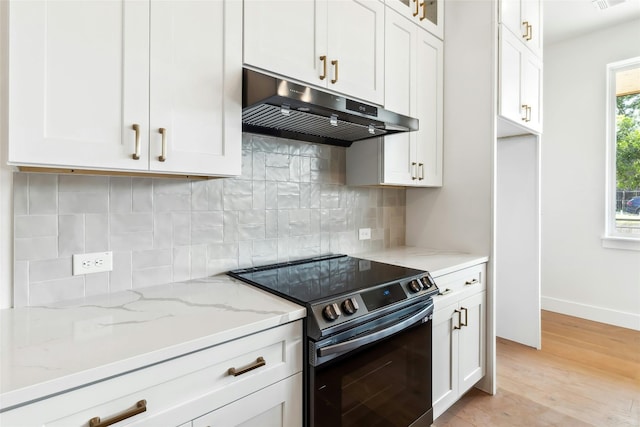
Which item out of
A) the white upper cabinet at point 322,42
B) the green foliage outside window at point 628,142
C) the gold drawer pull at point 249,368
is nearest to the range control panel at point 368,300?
the gold drawer pull at point 249,368

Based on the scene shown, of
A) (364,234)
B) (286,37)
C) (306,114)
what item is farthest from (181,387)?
(364,234)

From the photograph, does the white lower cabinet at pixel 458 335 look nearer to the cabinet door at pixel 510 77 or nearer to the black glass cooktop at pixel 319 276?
the black glass cooktop at pixel 319 276

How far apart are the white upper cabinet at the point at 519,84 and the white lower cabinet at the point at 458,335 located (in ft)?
3.70

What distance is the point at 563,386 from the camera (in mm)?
2252

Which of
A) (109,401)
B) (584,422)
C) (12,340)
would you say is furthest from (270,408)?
(584,422)

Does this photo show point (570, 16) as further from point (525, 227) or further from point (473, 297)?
point (473, 297)

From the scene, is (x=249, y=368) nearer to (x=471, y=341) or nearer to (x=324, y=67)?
(x=324, y=67)

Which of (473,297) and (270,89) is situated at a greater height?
(270,89)

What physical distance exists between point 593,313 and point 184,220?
4.06 m

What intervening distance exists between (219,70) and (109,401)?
1.12 m

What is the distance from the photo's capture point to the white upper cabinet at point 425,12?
2035 mm

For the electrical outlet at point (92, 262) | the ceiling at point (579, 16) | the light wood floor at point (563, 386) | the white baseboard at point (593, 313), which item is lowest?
the light wood floor at point (563, 386)

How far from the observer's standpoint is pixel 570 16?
3070mm

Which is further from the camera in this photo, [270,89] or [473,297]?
[473,297]
